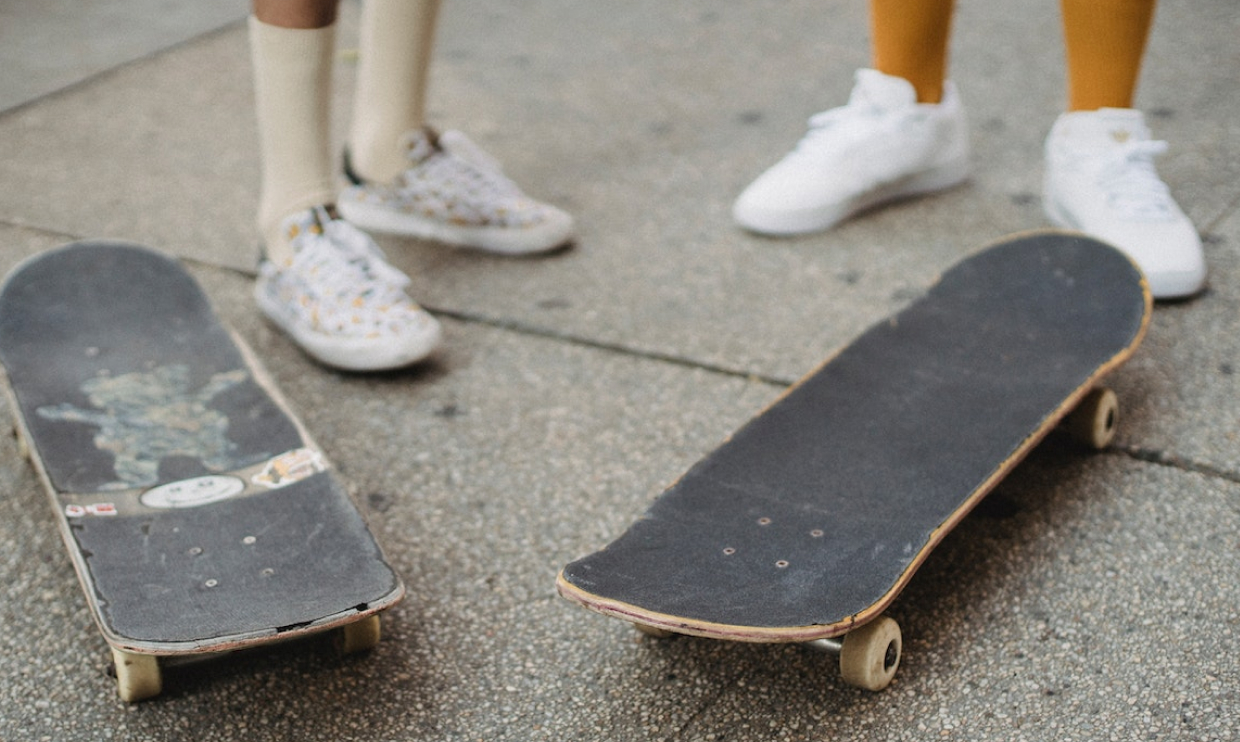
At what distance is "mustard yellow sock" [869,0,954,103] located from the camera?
85.7 inches

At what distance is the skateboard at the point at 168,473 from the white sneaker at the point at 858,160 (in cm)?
101

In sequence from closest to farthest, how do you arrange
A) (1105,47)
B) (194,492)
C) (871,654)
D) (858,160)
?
1. (871,654)
2. (194,492)
3. (1105,47)
4. (858,160)

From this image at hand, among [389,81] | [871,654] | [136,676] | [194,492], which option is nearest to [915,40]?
[389,81]

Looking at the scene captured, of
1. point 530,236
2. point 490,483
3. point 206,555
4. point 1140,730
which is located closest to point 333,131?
point 530,236

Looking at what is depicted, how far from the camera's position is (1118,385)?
1.77 m

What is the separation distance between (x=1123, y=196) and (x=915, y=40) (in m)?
0.46

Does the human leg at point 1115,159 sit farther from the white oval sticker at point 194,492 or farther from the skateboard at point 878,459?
the white oval sticker at point 194,492

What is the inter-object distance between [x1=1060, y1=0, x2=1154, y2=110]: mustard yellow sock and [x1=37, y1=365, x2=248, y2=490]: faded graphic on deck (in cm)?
143

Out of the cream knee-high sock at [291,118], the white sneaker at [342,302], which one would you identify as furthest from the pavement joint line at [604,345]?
the cream knee-high sock at [291,118]

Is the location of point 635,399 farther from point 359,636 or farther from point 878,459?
point 359,636

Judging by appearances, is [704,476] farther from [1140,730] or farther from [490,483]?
[1140,730]

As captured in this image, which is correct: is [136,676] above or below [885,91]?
below

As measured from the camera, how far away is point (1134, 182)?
2.07 metres

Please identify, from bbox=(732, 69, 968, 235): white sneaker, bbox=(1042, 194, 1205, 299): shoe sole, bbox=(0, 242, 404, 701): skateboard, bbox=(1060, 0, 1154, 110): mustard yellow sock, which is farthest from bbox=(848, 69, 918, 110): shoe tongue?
bbox=(0, 242, 404, 701): skateboard
